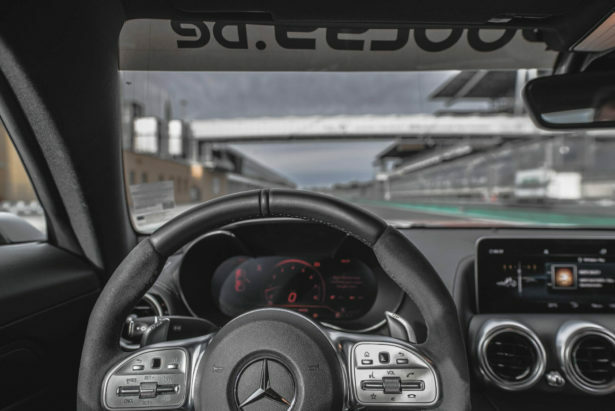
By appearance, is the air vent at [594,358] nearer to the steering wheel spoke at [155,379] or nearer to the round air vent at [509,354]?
the round air vent at [509,354]

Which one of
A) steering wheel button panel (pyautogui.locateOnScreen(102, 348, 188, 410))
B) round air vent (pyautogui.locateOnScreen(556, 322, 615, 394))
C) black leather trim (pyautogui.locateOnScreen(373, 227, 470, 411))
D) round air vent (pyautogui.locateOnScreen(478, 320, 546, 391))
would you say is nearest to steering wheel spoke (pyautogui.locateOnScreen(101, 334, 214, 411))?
steering wheel button panel (pyautogui.locateOnScreen(102, 348, 188, 410))

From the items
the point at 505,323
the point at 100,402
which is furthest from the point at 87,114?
the point at 505,323

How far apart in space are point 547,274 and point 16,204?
2.35m

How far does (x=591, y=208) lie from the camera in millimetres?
4234

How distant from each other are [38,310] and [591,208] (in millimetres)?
4673

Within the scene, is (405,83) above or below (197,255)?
above

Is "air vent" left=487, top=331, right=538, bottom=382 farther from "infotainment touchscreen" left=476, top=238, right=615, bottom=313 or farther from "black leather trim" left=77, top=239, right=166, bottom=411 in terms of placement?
"black leather trim" left=77, top=239, right=166, bottom=411

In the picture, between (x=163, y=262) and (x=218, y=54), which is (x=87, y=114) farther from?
(x=163, y=262)

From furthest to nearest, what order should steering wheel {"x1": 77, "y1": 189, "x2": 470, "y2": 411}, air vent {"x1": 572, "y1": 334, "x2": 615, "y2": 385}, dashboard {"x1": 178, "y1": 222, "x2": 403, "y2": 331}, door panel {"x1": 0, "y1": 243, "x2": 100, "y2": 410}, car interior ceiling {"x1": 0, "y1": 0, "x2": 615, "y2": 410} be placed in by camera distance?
dashboard {"x1": 178, "y1": 222, "x2": 403, "y2": 331}, air vent {"x1": 572, "y1": 334, "x2": 615, "y2": 385}, car interior ceiling {"x1": 0, "y1": 0, "x2": 615, "y2": 410}, door panel {"x1": 0, "y1": 243, "x2": 100, "y2": 410}, steering wheel {"x1": 77, "y1": 189, "x2": 470, "y2": 411}

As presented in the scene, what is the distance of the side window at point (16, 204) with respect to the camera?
1.82 metres

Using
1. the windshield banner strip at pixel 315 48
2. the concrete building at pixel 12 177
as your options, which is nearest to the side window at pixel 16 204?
the concrete building at pixel 12 177

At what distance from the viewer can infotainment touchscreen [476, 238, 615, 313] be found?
176 cm

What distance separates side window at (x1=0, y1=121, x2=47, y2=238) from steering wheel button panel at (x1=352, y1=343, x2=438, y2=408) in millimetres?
1609

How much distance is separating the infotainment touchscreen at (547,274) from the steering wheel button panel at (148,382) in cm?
130
